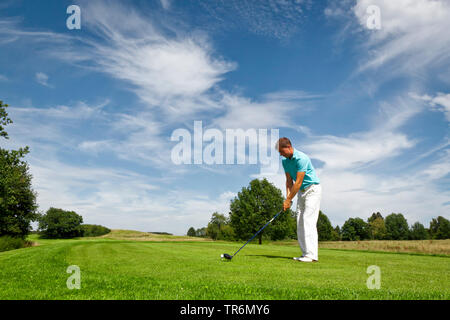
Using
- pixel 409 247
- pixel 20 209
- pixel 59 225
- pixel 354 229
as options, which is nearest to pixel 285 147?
pixel 409 247

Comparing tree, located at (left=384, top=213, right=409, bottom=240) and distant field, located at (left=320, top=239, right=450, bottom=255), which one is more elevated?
distant field, located at (left=320, top=239, right=450, bottom=255)

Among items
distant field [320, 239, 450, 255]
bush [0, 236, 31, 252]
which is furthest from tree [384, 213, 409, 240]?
bush [0, 236, 31, 252]

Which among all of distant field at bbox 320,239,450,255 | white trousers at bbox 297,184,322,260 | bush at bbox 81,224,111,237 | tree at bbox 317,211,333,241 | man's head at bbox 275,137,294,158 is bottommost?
bush at bbox 81,224,111,237

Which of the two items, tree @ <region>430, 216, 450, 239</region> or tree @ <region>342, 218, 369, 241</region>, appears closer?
tree @ <region>430, 216, 450, 239</region>

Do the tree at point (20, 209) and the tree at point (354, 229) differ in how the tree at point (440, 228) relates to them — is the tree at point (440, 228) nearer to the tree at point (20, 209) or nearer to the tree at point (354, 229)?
the tree at point (354, 229)

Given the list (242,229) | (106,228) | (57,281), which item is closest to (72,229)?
(106,228)

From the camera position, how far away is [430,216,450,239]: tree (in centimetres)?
9547

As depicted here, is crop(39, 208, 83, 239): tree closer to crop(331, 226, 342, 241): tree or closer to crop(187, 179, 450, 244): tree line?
crop(187, 179, 450, 244): tree line

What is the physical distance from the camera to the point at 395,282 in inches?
190

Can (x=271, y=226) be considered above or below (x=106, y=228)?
above

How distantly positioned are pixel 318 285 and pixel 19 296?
14.5 ft

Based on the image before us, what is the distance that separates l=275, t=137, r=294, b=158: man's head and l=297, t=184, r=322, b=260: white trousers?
1.16 metres
